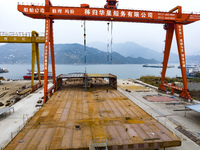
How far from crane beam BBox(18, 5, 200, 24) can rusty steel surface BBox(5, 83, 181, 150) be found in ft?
52.0

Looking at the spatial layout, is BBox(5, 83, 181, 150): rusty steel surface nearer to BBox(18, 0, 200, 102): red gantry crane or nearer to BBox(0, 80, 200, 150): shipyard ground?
BBox(0, 80, 200, 150): shipyard ground

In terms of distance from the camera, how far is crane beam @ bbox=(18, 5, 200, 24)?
21078 mm

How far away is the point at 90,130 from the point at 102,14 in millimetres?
19577

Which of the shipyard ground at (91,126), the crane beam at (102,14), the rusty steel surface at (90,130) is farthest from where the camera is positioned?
the crane beam at (102,14)

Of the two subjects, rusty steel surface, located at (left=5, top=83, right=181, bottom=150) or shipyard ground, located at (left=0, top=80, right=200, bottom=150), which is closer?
rusty steel surface, located at (left=5, top=83, right=181, bottom=150)

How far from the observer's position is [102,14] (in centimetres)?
2245

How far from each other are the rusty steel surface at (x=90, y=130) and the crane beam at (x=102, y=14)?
52.0ft

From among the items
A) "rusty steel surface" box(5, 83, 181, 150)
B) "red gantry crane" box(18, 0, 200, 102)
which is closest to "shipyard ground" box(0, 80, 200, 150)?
"rusty steel surface" box(5, 83, 181, 150)

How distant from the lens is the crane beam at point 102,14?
69.2 ft

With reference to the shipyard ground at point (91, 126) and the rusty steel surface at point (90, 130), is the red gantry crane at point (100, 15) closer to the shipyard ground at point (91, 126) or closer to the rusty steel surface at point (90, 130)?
the shipyard ground at point (91, 126)

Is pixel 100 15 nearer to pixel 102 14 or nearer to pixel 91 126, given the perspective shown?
pixel 102 14

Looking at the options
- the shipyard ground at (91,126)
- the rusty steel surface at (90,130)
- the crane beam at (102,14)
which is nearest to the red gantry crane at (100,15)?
the crane beam at (102,14)

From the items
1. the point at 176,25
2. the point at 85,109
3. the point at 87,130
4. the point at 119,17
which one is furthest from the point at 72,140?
the point at 176,25

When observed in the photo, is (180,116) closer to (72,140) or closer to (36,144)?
(72,140)
